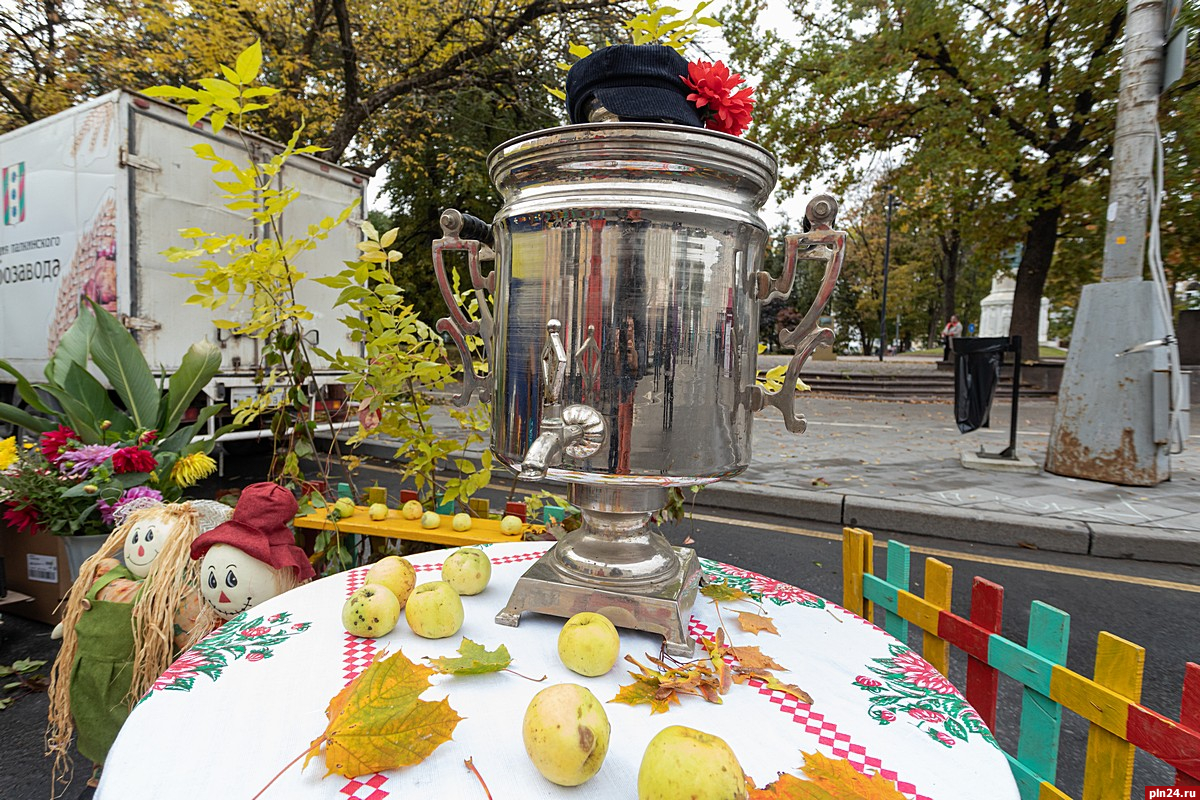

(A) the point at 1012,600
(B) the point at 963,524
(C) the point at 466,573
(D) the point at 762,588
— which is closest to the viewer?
(C) the point at 466,573

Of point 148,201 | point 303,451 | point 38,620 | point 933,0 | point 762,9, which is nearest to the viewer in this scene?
point 303,451

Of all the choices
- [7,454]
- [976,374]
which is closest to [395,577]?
[7,454]

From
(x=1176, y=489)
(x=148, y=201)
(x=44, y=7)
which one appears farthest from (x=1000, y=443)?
(x=44, y=7)

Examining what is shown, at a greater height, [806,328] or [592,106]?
[592,106]

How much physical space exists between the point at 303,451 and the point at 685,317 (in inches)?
77.0

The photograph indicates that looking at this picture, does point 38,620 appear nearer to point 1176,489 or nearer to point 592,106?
point 592,106

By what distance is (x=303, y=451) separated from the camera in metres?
2.53

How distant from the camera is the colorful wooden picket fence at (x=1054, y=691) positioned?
107 cm

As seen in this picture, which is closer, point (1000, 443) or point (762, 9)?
point (1000, 443)

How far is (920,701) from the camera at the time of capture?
106 centimetres

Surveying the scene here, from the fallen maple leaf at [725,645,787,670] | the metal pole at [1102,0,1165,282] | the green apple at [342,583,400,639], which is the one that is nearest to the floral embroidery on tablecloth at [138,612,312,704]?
the green apple at [342,583,400,639]

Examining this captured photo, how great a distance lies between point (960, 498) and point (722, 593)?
183 inches

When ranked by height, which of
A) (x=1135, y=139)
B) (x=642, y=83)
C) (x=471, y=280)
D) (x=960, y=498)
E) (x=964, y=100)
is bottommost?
(x=960, y=498)

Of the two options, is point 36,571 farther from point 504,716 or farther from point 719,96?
point 719,96
